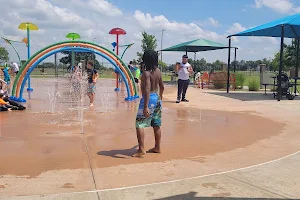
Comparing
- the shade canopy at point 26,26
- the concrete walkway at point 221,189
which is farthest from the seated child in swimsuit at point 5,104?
the shade canopy at point 26,26

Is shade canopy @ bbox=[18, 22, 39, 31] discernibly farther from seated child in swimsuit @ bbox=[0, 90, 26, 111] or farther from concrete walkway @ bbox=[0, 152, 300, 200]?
concrete walkway @ bbox=[0, 152, 300, 200]

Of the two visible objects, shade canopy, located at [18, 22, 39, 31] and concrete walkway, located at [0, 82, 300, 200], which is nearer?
concrete walkway, located at [0, 82, 300, 200]

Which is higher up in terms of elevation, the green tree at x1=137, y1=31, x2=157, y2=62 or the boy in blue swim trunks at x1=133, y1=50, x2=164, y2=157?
the green tree at x1=137, y1=31, x2=157, y2=62

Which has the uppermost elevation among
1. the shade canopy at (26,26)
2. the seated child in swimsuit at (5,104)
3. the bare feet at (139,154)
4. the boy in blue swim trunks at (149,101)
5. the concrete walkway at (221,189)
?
the shade canopy at (26,26)

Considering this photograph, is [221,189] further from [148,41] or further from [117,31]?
[148,41]

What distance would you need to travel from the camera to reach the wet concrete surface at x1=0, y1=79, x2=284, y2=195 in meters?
4.39

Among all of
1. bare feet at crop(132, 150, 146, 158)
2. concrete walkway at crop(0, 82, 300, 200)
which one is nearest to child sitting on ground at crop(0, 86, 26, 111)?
bare feet at crop(132, 150, 146, 158)

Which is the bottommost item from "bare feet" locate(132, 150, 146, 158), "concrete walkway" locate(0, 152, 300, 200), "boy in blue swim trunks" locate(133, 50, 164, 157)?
"concrete walkway" locate(0, 152, 300, 200)

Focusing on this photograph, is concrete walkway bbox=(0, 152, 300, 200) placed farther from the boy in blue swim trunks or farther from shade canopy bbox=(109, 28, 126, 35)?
shade canopy bbox=(109, 28, 126, 35)

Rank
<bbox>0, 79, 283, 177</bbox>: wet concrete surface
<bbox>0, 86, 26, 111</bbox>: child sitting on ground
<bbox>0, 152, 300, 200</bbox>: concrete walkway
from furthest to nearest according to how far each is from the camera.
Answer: <bbox>0, 86, 26, 111</bbox>: child sitting on ground, <bbox>0, 79, 283, 177</bbox>: wet concrete surface, <bbox>0, 152, 300, 200</bbox>: concrete walkway

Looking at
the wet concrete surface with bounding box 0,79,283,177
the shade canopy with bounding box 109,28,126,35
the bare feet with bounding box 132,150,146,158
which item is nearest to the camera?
the wet concrete surface with bounding box 0,79,283,177

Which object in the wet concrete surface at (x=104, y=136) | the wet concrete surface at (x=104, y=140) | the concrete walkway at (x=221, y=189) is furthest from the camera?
the wet concrete surface at (x=104, y=136)

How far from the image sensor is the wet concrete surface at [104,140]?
439 cm

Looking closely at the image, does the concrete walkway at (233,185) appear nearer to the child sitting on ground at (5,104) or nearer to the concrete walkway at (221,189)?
the concrete walkway at (221,189)
